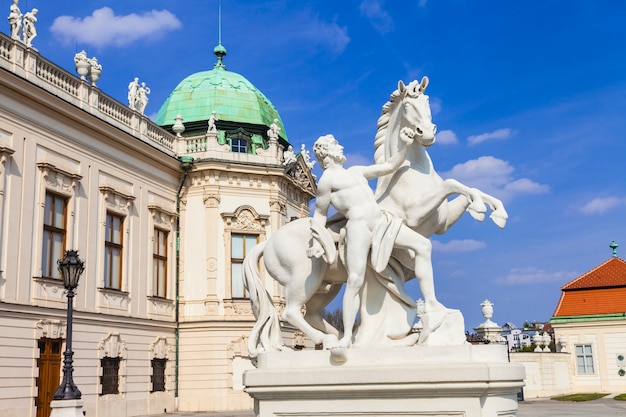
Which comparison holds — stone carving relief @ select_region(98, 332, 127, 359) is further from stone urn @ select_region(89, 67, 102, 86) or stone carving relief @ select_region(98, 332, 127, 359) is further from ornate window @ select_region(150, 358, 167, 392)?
stone urn @ select_region(89, 67, 102, 86)

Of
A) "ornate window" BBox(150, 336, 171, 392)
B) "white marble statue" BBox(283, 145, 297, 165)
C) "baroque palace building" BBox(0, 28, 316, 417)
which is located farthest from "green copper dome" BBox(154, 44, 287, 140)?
"ornate window" BBox(150, 336, 171, 392)

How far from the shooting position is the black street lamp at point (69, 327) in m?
13.1

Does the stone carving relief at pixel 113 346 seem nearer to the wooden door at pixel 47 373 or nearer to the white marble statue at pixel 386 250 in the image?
the wooden door at pixel 47 373

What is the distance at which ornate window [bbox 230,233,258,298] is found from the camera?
25953 mm

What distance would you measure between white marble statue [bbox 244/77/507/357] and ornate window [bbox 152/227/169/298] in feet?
62.1

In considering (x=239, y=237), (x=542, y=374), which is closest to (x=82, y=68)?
(x=239, y=237)

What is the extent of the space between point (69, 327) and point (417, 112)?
925 cm

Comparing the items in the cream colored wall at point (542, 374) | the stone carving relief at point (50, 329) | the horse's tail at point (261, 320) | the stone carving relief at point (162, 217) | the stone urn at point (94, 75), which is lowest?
the cream colored wall at point (542, 374)

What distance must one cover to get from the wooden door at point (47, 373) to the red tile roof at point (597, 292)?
24602 millimetres

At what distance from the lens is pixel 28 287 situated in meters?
18.2

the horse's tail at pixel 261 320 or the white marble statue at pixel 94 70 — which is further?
→ the white marble statue at pixel 94 70

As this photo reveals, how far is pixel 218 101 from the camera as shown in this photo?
2903 cm

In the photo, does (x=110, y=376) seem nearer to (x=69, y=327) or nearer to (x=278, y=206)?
(x=278, y=206)

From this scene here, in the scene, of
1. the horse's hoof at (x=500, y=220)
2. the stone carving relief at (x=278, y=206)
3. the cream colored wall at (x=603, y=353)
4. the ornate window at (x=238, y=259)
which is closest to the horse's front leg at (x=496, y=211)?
the horse's hoof at (x=500, y=220)
